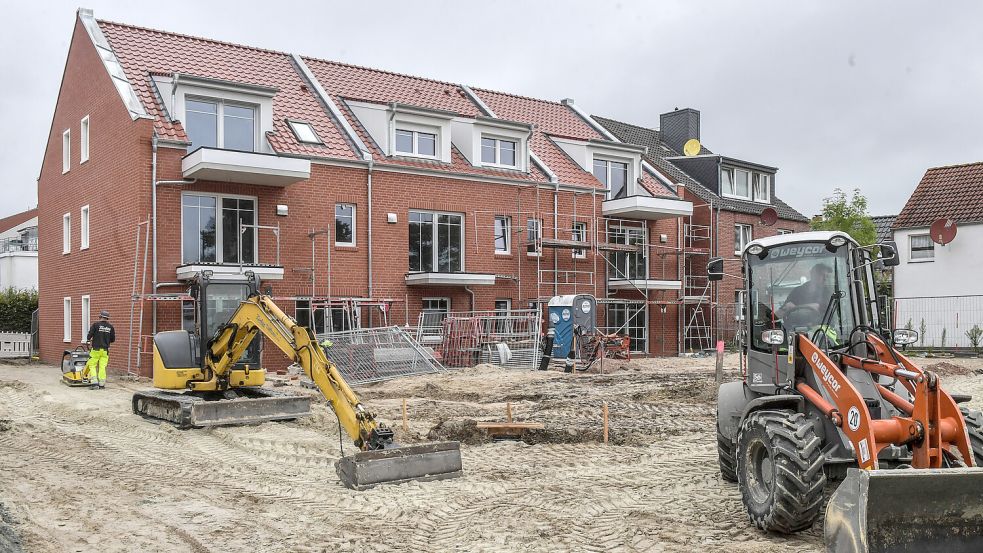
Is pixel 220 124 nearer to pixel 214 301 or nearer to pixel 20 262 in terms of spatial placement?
pixel 214 301

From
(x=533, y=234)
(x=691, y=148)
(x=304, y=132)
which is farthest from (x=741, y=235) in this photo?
(x=304, y=132)

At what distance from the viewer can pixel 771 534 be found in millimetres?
6938

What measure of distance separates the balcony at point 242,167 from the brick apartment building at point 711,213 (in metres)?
15.6

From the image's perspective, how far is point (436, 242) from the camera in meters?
27.0

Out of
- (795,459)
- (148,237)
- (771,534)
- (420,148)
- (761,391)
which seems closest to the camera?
(795,459)

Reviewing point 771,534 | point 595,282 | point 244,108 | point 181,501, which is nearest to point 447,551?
point 771,534

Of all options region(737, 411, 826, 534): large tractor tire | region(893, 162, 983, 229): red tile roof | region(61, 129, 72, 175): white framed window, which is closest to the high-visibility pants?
region(61, 129, 72, 175): white framed window

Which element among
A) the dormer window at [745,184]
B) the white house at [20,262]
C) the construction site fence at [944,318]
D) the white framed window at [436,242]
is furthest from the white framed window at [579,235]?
the white house at [20,262]

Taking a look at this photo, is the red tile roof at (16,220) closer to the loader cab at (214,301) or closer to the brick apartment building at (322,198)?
the brick apartment building at (322,198)

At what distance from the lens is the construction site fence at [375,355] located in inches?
818

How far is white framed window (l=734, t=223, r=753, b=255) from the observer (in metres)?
36.3

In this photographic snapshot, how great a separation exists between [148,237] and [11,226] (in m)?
56.3

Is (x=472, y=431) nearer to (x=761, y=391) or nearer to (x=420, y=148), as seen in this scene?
(x=761, y=391)

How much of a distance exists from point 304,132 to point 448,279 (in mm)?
5945
